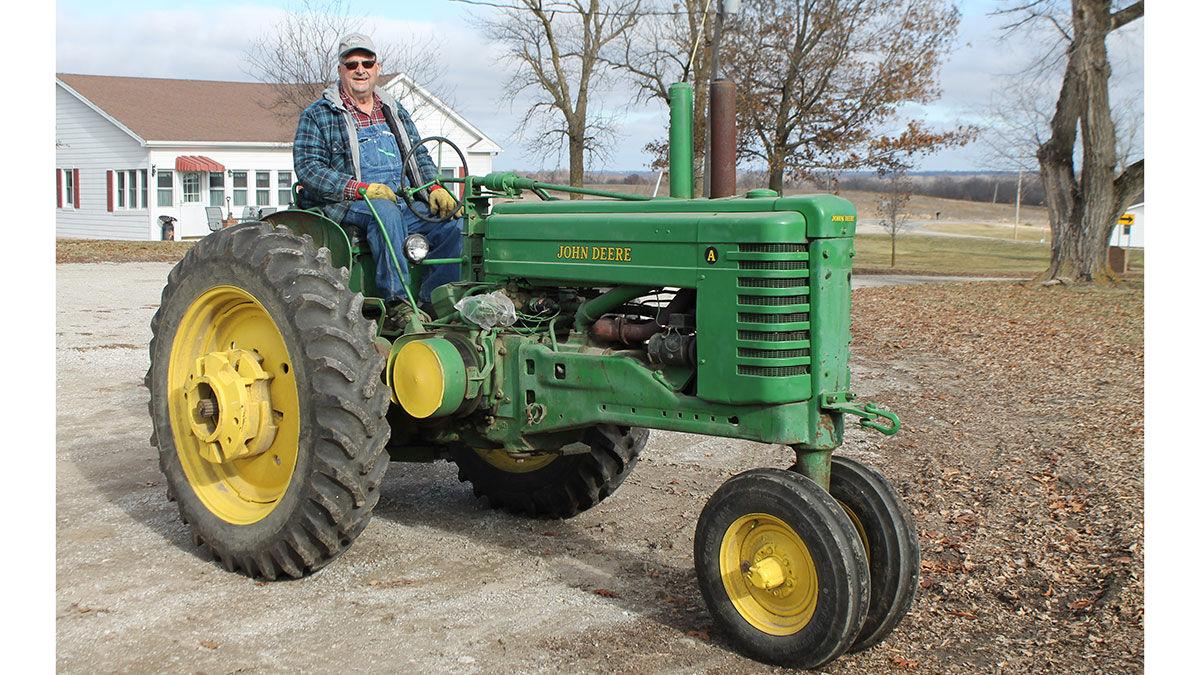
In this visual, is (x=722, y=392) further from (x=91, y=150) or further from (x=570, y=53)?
(x=91, y=150)

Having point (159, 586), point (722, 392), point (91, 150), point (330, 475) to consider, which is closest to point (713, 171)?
point (722, 392)

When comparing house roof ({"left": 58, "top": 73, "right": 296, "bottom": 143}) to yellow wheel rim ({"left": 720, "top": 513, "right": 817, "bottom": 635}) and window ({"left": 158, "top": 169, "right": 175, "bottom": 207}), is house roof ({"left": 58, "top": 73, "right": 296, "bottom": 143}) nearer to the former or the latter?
window ({"left": 158, "top": 169, "right": 175, "bottom": 207})

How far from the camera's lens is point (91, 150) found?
111 feet

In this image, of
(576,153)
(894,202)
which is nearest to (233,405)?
(576,153)

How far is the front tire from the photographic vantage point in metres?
3.80

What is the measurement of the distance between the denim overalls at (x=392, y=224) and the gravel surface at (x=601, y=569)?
1227mm

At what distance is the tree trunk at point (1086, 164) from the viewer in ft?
62.7

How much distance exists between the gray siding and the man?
93.6 ft

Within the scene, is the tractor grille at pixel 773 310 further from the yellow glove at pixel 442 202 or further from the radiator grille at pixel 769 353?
the yellow glove at pixel 442 202

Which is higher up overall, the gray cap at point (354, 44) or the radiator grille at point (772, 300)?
the gray cap at point (354, 44)

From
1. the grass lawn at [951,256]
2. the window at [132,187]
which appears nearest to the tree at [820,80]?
the grass lawn at [951,256]

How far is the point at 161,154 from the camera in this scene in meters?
32.0

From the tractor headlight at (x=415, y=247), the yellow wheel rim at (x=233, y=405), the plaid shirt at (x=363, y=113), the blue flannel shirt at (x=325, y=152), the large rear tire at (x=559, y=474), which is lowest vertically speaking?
the large rear tire at (x=559, y=474)

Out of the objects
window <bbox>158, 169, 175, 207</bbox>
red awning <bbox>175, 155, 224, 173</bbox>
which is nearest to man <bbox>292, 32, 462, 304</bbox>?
red awning <bbox>175, 155, 224, 173</bbox>
